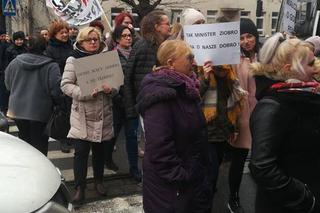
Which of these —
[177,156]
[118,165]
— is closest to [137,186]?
[118,165]

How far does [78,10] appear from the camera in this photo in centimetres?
739

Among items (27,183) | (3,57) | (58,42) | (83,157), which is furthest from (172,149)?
(3,57)

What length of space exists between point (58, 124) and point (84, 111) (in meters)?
0.52

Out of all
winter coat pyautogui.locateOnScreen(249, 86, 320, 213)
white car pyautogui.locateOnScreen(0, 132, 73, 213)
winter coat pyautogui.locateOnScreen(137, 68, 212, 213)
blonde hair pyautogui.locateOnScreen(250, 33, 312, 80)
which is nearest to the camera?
white car pyautogui.locateOnScreen(0, 132, 73, 213)

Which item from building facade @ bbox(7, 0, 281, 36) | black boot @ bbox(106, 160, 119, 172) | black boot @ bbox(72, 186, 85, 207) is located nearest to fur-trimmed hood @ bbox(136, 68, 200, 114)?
black boot @ bbox(72, 186, 85, 207)

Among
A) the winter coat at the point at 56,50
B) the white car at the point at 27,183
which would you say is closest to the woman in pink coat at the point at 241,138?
the white car at the point at 27,183

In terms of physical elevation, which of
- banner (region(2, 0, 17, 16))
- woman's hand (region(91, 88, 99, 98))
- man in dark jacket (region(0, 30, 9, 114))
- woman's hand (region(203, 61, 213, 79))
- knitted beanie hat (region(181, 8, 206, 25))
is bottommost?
man in dark jacket (region(0, 30, 9, 114))

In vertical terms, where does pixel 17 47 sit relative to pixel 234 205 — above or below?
above

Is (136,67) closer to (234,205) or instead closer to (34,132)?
(34,132)

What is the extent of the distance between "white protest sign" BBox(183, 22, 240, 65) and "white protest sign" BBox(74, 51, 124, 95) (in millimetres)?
1076

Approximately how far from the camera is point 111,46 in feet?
21.5

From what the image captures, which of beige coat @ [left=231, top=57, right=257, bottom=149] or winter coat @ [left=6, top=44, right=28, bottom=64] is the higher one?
beige coat @ [left=231, top=57, right=257, bottom=149]

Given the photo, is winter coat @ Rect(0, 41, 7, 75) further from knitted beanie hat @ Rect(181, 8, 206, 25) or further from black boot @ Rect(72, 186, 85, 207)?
knitted beanie hat @ Rect(181, 8, 206, 25)

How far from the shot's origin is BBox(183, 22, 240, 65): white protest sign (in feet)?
13.5
